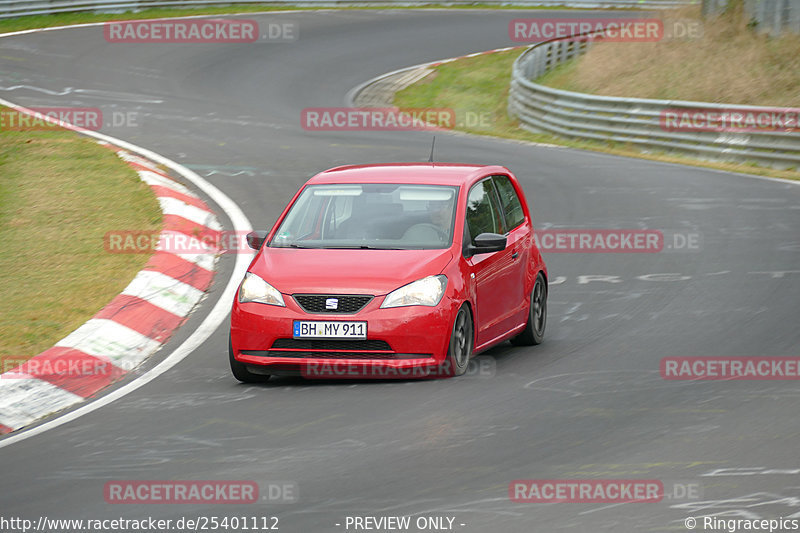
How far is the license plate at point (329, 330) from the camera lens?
9266mm

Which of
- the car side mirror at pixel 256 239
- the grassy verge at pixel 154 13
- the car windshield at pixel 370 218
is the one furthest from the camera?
the grassy verge at pixel 154 13

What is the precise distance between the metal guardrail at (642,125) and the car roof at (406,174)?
45.5 feet

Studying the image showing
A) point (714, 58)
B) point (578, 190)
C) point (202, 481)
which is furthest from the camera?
point (714, 58)

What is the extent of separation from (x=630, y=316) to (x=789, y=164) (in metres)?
12.7

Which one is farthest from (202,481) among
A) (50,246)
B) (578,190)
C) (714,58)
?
(714,58)

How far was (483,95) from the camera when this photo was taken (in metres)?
36.2

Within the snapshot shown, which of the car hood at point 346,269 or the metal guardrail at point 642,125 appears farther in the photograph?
the metal guardrail at point 642,125

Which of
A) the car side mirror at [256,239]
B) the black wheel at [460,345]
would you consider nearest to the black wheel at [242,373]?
the car side mirror at [256,239]

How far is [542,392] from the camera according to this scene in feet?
29.8

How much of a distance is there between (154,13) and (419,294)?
1475 inches

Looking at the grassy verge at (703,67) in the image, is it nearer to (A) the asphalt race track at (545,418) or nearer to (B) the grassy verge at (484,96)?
(B) the grassy verge at (484,96)

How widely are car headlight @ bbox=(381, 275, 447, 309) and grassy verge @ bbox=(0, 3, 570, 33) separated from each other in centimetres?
3372

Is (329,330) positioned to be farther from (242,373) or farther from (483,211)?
(483,211)

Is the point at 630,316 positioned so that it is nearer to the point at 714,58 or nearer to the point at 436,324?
the point at 436,324
